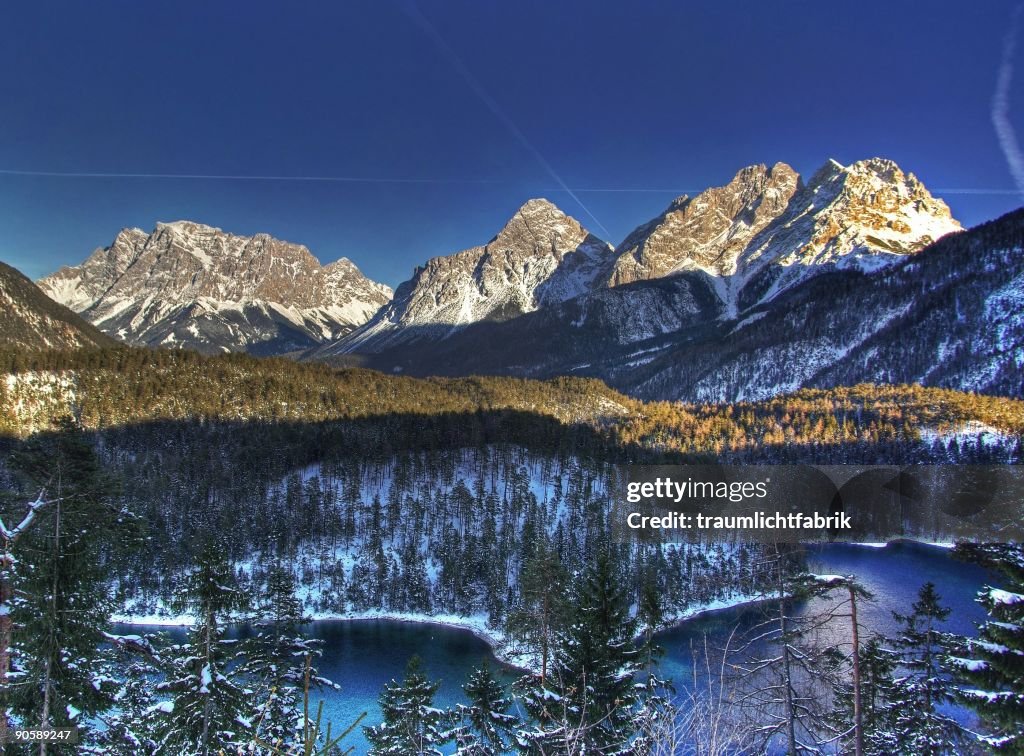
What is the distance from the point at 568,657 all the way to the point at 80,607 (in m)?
16.4

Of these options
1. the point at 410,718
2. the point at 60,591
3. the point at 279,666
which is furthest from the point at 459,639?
the point at 60,591

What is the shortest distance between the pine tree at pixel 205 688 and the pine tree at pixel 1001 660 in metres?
19.4

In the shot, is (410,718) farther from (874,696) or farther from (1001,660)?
(1001,660)

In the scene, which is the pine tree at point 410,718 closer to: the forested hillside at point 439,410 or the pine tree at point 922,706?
the pine tree at point 922,706

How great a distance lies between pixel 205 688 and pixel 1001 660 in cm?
2142

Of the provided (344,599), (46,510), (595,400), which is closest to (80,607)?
(46,510)

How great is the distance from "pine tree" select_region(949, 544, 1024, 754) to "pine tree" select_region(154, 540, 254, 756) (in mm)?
19388

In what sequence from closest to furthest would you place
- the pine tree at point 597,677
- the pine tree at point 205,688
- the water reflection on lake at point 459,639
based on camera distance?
the pine tree at point 205,688 < the pine tree at point 597,677 < the water reflection on lake at point 459,639

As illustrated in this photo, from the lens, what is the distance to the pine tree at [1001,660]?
12.0 m

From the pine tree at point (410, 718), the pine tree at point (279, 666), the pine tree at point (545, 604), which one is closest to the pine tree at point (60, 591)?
the pine tree at point (279, 666)

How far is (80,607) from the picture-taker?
13.9 metres

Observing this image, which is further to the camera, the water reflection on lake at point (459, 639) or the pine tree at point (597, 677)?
the water reflection on lake at point (459, 639)

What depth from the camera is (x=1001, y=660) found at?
12188 millimetres

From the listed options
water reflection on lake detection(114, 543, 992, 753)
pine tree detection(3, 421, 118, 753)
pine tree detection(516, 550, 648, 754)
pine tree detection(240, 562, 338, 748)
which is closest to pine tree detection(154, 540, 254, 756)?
pine tree detection(240, 562, 338, 748)
